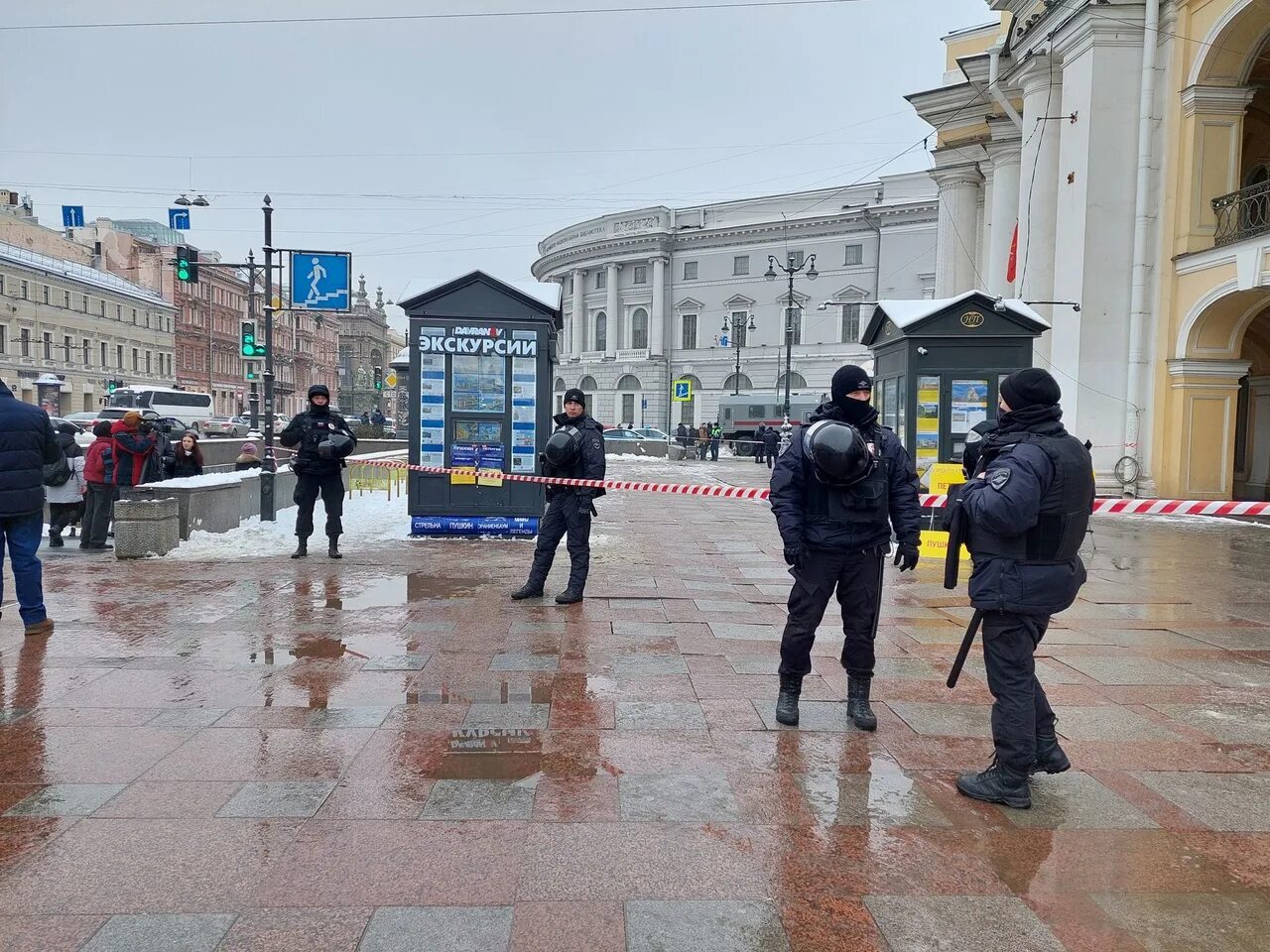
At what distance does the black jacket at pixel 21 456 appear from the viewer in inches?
253

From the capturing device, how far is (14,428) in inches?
257

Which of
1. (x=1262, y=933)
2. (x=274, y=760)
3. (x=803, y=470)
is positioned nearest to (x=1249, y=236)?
(x=803, y=470)

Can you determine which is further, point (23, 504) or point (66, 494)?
point (66, 494)

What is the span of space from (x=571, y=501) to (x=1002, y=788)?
4704mm

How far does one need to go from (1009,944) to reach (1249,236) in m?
18.0

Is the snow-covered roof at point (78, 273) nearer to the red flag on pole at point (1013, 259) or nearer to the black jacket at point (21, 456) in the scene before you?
the red flag on pole at point (1013, 259)

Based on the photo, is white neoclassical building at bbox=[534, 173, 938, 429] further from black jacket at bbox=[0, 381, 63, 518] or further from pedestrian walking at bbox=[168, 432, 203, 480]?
black jacket at bbox=[0, 381, 63, 518]

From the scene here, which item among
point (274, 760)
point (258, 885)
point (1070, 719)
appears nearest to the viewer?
point (258, 885)

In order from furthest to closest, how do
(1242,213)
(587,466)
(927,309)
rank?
(1242,213)
(927,309)
(587,466)

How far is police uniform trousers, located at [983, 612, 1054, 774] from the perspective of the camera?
3.84 m

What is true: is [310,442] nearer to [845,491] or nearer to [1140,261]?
[845,491]

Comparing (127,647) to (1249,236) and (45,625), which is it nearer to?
(45,625)

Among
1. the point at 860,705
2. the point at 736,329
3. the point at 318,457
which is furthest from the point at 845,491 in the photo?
the point at 736,329

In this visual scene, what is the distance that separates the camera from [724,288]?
70188 mm
